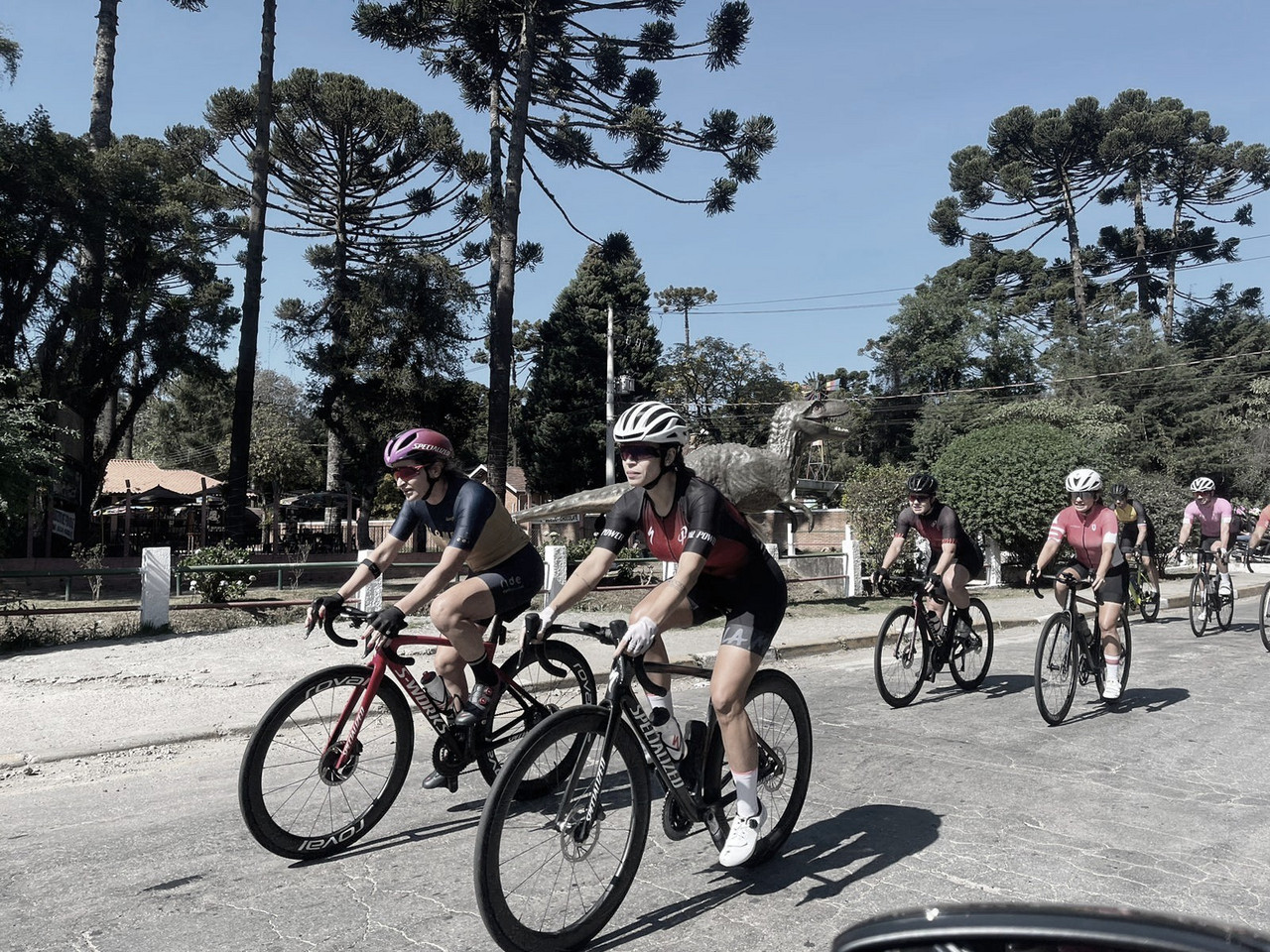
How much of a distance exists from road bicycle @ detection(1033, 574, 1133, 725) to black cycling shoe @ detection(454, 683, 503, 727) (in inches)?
155

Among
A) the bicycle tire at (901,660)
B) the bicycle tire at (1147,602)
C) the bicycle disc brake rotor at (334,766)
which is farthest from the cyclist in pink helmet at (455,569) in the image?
the bicycle tire at (1147,602)

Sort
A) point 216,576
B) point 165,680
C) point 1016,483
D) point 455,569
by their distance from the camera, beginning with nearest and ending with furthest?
1. point 455,569
2. point 165,680
3. point 216,576
4. point 1016,483

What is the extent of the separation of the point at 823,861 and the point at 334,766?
217 cm

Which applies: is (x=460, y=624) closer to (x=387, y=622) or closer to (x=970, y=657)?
(x=387, y=622)

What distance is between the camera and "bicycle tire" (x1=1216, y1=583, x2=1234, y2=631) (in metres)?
12.8

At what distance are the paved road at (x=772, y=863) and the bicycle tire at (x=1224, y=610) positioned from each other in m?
6.80

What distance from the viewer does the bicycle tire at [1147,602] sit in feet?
46.5

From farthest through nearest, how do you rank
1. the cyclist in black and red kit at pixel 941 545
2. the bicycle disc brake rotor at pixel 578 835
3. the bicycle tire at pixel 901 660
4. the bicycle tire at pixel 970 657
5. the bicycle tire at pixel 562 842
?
the bicycle tire at pixel 970 657 → the cyclist in black and red kit at pixel 941 545 → the bicycle tire at pixel 901 660 → the bicycle disc brake rotor at pixel 578 835 → the bicycle tire at pixel 562 842

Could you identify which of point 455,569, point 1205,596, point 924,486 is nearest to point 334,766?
point 455,569

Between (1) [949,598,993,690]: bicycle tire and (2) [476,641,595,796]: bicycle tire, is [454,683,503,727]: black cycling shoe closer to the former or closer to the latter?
(2) [476,641,595,796]: bicycle tire

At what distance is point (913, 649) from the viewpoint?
7.74 metres

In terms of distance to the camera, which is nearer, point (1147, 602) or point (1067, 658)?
point (1067, 658)

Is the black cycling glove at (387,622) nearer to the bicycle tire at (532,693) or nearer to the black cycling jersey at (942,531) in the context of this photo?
the bicycle tire at (532,693)

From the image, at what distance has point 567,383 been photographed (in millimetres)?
42312
